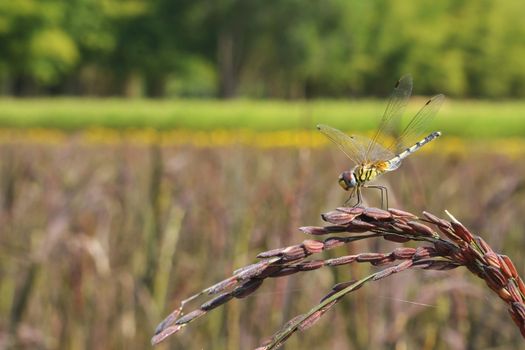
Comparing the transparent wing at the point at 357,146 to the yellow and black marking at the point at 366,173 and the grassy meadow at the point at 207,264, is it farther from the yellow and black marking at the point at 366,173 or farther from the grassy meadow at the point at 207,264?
the grassy meadow at the point at 207,264

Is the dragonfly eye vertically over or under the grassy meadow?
over

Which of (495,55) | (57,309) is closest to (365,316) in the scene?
(57,309)

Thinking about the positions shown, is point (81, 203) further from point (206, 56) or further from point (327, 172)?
point (206, 56)

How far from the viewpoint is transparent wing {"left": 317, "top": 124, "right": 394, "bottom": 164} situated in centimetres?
119

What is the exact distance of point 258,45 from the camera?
5803cm

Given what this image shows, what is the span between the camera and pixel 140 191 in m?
4.12

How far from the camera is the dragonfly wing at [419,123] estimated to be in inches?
46.1

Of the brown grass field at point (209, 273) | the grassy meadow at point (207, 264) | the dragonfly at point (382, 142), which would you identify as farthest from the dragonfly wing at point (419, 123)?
the brown grass field at point (209, 273)

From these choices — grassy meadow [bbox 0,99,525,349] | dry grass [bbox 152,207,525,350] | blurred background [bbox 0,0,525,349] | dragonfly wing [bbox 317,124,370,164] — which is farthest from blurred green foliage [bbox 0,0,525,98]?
dry grass [bbox 152,207,525,350]

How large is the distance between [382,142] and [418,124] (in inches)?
2.0

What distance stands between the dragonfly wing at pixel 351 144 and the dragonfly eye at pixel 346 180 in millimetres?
38

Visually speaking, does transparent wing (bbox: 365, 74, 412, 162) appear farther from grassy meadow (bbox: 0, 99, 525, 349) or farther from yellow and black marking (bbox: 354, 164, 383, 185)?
grassy meadow (bbox: 0, 99, 525, 349)

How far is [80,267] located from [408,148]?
2.25 metres

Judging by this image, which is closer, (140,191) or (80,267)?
(80,267)
